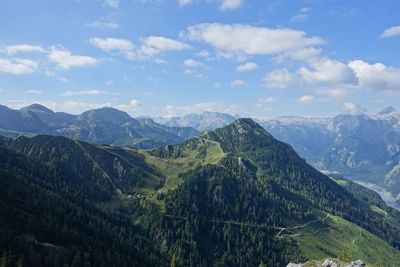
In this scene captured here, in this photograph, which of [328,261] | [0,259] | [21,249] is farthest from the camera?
[328,261]

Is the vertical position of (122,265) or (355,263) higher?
(355,263)

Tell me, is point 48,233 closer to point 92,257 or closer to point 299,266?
point 92,257

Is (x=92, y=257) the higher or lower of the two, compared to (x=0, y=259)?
lower

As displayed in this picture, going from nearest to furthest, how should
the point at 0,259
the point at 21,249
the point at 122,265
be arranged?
the point at 0,259 < the point at 21,249 < the point at 122,265

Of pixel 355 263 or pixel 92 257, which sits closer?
pixel 355 263

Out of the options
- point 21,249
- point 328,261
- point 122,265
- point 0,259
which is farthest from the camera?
point 122,265

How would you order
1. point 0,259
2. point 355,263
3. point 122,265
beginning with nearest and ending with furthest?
point 0,259 < point 355,263 < point 122,265

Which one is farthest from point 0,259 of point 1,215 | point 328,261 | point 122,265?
point 328,261

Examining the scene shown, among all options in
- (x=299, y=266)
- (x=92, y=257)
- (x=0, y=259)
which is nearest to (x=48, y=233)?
(x=92, y=257)

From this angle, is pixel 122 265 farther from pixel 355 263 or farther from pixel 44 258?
pixel 355 263
